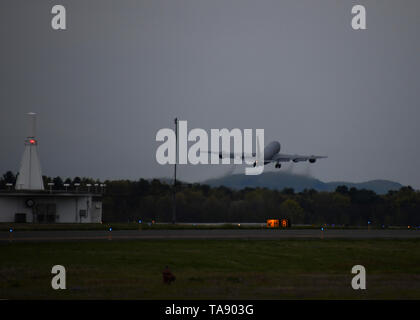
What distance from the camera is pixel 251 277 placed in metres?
29.5

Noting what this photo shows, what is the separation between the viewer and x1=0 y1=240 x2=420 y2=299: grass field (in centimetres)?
2425

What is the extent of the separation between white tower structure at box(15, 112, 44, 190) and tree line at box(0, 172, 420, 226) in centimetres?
3234

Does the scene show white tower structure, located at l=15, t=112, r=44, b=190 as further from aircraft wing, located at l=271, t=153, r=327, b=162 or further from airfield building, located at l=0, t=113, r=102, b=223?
aircraft wing, located at l=271, t=153, r=327, b=162

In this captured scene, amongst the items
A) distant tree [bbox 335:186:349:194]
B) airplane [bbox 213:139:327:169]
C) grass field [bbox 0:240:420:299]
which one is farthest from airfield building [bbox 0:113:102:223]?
distant tree [bbox 335:186:349:194]

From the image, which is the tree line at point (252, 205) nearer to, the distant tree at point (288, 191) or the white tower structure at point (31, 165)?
the distant tree at point (288, 191)

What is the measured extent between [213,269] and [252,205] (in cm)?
8676

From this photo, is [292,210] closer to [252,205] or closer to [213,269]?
[252,205]

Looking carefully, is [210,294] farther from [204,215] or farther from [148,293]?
[204,215]

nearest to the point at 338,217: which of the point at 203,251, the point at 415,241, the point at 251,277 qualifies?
the point at 415,241

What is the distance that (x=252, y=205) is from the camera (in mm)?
119750

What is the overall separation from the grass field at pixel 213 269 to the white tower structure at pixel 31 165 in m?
51.5

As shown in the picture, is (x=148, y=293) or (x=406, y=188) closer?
(x=148, y=293)

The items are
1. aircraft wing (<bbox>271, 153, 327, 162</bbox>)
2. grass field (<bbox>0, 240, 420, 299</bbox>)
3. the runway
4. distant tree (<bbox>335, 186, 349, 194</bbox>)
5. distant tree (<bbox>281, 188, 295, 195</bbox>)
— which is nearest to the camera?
grass field (<bbox>0, 240, 420, 299</bbox>)
